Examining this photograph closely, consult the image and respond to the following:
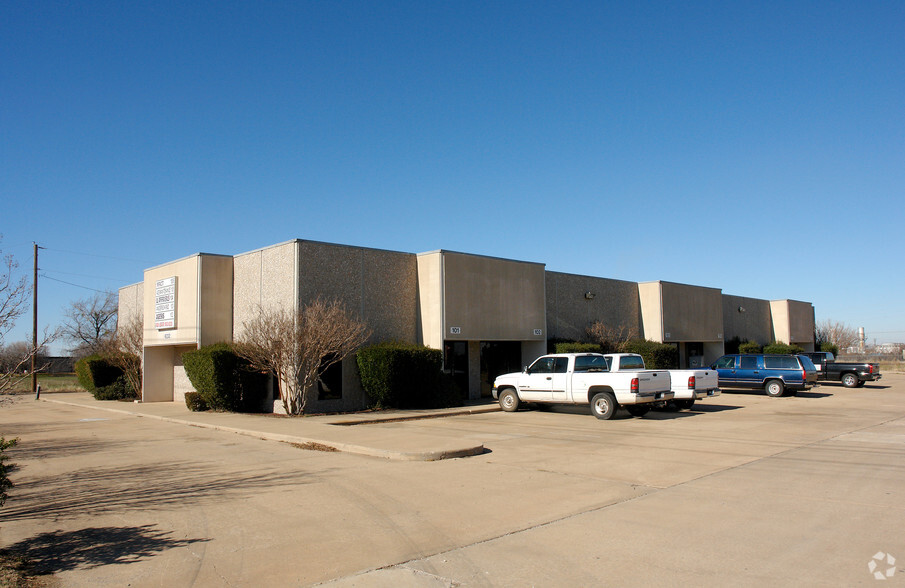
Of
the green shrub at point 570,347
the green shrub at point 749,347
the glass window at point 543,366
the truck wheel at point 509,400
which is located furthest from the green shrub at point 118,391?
the green shrub at point 749,347

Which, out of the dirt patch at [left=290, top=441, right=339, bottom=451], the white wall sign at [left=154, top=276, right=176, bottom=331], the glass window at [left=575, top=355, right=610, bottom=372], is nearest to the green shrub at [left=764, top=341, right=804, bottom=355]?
the glass window at [left=575, top=355, right=610, bottom=372]

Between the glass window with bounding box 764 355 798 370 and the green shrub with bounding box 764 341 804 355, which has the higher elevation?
the green shrub with bounding box 764 341 804 355

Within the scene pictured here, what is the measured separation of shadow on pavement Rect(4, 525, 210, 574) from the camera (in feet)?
20.3

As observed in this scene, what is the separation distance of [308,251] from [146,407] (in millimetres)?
9631

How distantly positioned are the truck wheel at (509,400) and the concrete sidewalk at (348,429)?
0.67m

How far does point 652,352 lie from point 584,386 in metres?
12.1

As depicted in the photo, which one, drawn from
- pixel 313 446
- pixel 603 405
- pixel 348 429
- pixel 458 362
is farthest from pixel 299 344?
pixel 603 405

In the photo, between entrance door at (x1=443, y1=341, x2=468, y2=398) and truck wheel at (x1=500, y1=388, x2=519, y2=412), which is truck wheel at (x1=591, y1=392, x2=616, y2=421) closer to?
truck wheel at (x1=500, y1=388, x2=519, y2=412)

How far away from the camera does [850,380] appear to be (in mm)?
33562

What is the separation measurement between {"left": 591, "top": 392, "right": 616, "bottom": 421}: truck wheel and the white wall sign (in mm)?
15983

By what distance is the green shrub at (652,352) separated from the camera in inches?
1171

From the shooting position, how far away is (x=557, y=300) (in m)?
29.6

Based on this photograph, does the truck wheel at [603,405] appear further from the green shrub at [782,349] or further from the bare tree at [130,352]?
the green shrub at [782,349]

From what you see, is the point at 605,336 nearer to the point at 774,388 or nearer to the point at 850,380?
the point at 774,388
